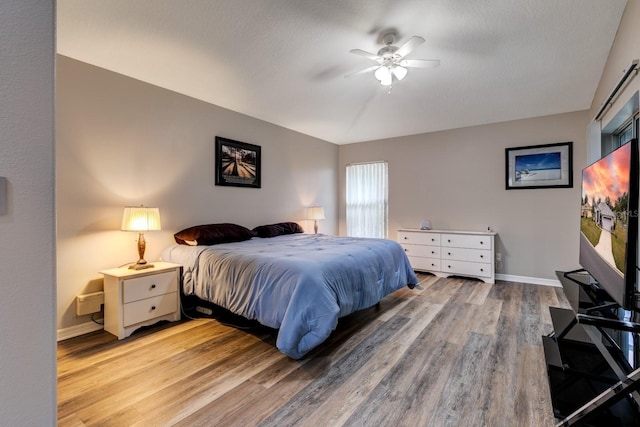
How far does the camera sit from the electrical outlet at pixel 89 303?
104 inches

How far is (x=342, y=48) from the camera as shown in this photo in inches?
101


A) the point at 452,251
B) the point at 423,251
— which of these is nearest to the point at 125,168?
the point at 423,251

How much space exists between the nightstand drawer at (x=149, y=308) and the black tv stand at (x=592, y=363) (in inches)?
118

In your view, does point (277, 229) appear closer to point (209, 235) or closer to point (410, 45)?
point (209, 235)

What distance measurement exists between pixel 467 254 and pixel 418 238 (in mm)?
769

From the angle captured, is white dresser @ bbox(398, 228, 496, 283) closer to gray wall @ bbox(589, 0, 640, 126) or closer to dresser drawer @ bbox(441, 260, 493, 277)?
dresser drawer @ bbox(441, 260, 493, 277)

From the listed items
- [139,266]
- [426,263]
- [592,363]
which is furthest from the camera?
[426,263]

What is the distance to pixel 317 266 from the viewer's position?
2336 mm

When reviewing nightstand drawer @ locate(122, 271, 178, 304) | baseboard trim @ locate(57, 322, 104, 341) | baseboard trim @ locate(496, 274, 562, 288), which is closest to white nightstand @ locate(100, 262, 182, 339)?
nightstand drawer @ locate(122, 271, 178, 304)

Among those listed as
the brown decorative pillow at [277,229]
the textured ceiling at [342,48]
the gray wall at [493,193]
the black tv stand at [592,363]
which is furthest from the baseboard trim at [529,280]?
the brown decorative pillow at [277,229]

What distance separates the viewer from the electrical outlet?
265 centimetres

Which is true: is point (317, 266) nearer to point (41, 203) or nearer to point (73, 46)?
point (41, 203)

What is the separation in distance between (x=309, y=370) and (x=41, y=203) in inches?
70.6

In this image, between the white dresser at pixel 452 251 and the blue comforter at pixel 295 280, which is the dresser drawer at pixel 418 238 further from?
the blue comforter at pixel 295 280
